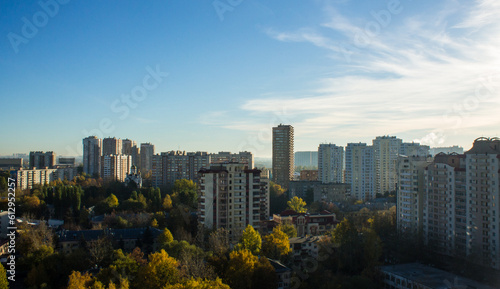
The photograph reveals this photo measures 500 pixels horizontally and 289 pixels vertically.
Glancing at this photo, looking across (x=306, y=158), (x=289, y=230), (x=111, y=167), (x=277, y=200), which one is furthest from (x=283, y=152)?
(x=306, y=158)

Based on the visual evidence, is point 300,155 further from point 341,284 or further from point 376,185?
point 341,284

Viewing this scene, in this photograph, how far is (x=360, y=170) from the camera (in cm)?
2600

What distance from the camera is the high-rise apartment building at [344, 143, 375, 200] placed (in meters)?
25.7

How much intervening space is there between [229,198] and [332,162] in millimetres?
17337

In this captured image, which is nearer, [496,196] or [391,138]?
[496,196]

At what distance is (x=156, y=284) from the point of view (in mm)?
8148

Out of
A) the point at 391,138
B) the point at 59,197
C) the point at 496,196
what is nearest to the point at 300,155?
the point at 391,138

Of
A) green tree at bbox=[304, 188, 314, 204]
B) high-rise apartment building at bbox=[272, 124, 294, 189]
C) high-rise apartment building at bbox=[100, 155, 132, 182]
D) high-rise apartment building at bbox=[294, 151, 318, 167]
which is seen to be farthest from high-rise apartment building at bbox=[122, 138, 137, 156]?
high-rise apartment building at bbox=[294, 151, 318, 167]

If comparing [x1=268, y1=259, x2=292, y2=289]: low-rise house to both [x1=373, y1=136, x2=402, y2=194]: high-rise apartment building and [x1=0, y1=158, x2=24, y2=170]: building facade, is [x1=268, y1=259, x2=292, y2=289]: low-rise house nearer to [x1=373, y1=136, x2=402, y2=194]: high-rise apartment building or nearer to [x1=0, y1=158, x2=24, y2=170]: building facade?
[x1=373, y1=136, x2=402, y2=194]: high-rise apartment building

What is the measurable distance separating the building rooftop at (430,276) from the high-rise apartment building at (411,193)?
231cm

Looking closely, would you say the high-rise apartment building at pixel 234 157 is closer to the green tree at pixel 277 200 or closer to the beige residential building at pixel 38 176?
the green tree at pixel 277 200

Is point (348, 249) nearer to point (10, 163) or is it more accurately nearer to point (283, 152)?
point (283, 152)

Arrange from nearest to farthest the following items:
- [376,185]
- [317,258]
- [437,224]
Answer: [317,258], [437,224], [376,185]

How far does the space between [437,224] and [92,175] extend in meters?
26.0
